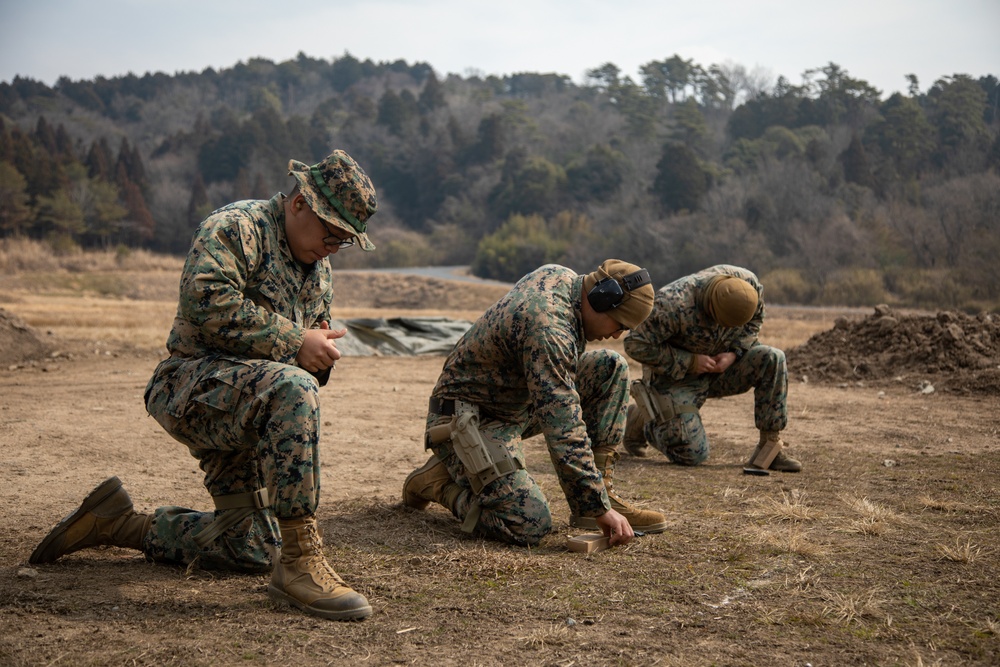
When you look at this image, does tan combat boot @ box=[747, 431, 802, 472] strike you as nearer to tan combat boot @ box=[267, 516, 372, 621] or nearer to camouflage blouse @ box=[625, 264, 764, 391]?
camouflage blouse @ box=[625, 264, 764, 391]

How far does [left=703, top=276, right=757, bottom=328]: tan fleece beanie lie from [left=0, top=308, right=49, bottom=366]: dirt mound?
9.92m

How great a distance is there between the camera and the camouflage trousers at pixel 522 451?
4652 mm

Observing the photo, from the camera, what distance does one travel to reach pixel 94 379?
11016mm

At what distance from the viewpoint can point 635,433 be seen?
7199 millimetres

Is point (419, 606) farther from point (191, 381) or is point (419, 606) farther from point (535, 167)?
point (535, 167)

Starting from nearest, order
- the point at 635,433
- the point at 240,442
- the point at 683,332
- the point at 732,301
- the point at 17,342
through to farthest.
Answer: the point at 240,442
the point at 732,301
the point at 683,332
the point at 635,433
the point at 17,342

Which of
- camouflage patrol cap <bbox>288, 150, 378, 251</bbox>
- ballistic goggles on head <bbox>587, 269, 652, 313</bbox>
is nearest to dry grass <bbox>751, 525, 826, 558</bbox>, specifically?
ballistic goggles on head <bbox>587, 269, 652, 313</bbox>

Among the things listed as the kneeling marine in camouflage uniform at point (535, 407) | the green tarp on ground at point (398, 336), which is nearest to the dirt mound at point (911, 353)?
the green tarp on ground at point (398, 336)

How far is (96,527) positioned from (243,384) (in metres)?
1.13

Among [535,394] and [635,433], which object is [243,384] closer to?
[535,394]

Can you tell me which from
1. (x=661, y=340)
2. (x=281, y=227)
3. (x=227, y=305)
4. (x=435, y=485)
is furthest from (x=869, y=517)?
(x=227, y=305)

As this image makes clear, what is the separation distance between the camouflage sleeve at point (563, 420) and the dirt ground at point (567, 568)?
353 millimetres

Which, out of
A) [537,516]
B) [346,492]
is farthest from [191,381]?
[346,492]

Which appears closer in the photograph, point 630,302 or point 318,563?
point 318,563
